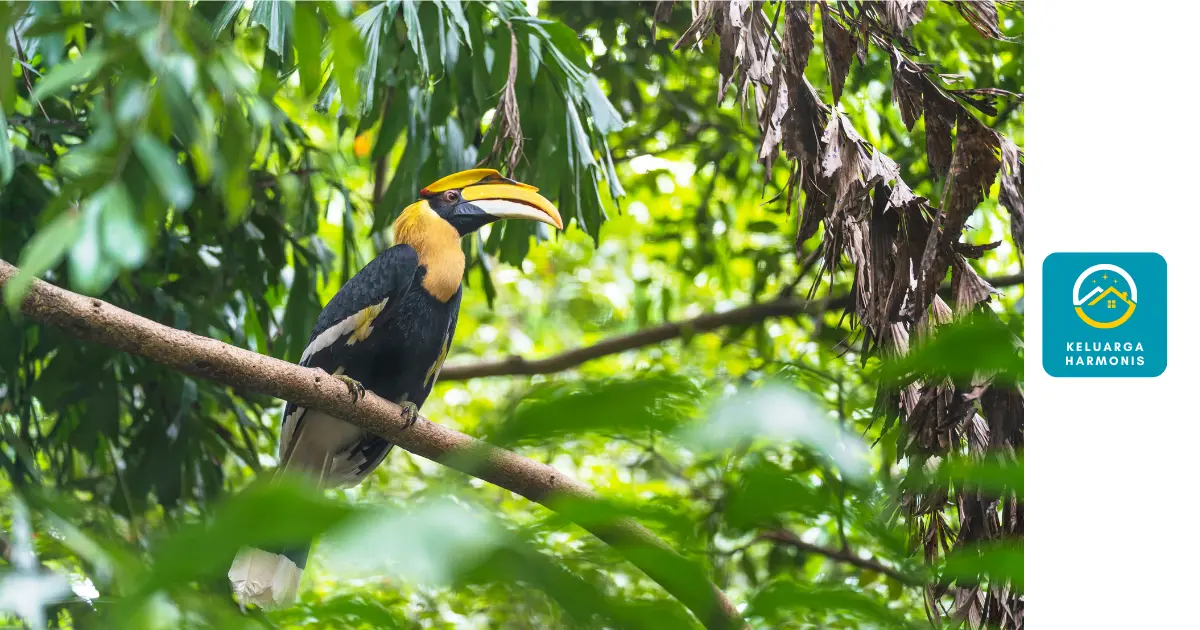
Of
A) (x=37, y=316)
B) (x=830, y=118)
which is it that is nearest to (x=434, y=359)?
(x=37, y=316)

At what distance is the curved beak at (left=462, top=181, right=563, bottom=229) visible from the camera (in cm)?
125

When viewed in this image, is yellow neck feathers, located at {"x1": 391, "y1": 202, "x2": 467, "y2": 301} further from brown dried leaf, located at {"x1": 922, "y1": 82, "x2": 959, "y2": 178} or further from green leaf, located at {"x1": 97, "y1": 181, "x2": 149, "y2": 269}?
green leaf, located at {"x1": 97, "y1": 181, "x2": 149, "y2": 269}

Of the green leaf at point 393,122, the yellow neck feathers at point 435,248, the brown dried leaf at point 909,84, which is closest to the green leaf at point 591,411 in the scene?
the brown dried leaf at point 909,84

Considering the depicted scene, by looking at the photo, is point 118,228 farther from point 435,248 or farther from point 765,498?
point 435,248

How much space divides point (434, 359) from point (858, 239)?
60 cm

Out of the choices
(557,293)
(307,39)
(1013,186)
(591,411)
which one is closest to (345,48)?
(307,39)

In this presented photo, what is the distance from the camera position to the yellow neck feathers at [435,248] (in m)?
1.32

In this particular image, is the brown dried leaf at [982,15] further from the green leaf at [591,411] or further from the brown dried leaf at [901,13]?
the green leaf at [591,411]
